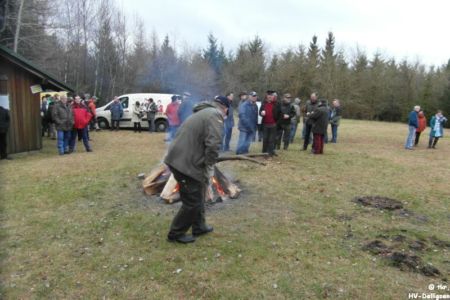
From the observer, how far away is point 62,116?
11.3m

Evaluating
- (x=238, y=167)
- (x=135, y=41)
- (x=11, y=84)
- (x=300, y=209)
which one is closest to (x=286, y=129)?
(x=238, y=167)

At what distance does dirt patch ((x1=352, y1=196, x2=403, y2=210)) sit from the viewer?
6719 mm

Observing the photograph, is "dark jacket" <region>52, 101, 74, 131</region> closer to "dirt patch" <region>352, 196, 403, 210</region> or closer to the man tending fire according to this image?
the man tending fire

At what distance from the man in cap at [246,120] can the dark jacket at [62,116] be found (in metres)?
5.28

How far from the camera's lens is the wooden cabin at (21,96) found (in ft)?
36.1

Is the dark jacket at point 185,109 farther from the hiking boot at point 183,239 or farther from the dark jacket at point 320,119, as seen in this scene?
the hiking boot at point 183,239

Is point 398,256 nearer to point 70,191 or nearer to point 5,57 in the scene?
point 70,191

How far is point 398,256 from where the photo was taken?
15.0 feet

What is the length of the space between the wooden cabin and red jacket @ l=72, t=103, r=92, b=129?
1.42m

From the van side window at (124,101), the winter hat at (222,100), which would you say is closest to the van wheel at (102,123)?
the van side window at (124,101)

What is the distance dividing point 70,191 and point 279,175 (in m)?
4.64

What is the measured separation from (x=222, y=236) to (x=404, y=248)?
2.45 metres

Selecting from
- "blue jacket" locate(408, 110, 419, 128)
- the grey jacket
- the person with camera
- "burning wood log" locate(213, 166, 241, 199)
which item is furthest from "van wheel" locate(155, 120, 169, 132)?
"burning wood log" locate(213, 166, 241, 199)

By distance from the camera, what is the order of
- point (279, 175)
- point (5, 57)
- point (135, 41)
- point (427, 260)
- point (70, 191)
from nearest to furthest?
1. point (427, 260)
2. point (70, 191)
3. point (279, 175)
4. point (5, 57)
5. point (135, 41)
